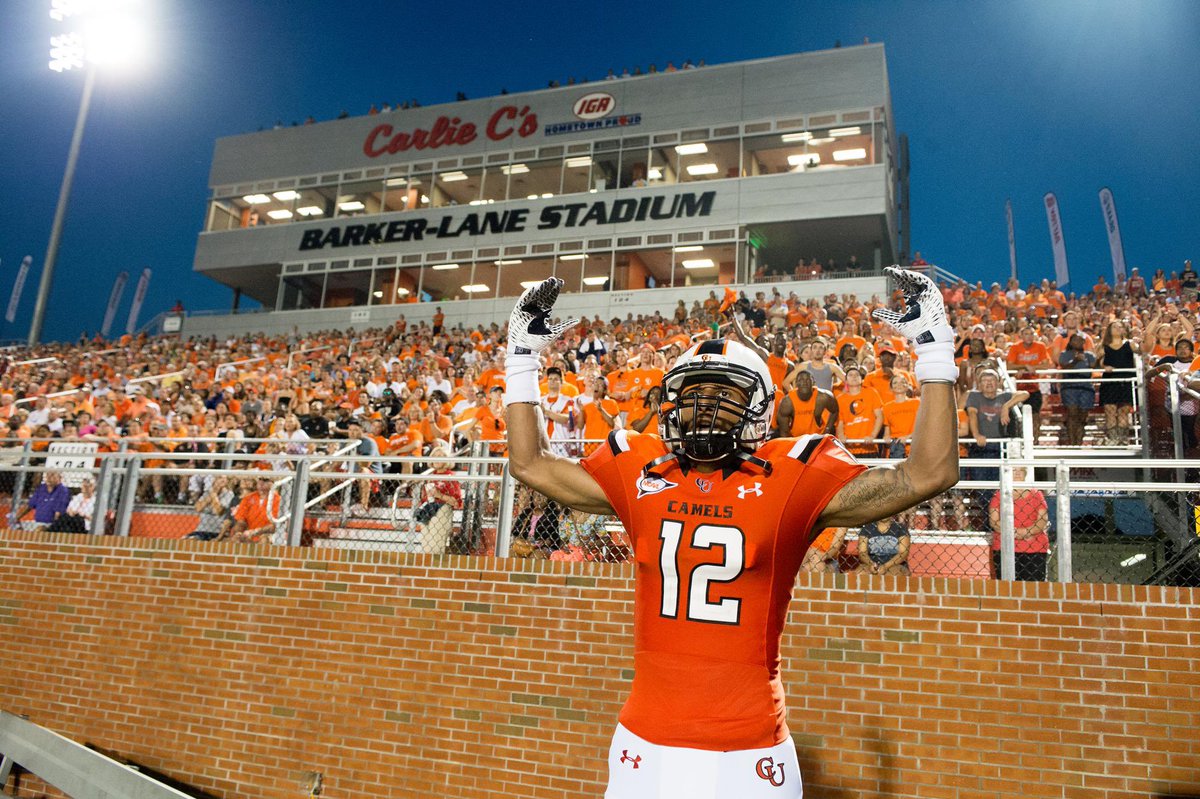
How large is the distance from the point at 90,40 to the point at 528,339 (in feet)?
87.8

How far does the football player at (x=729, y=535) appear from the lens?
7.93 feet

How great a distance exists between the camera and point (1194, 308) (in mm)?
14219

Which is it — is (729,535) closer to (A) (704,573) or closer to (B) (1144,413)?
(A) (704,573)

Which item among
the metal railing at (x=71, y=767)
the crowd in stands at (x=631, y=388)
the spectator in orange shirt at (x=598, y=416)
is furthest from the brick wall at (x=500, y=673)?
the spectator in orange shirt at (x=598, y=416)

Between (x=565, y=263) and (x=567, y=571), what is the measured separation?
69.0 ft

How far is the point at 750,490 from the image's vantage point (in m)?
2.58

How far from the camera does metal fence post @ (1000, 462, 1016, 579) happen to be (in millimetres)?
5781

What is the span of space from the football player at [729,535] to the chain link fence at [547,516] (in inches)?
65.5

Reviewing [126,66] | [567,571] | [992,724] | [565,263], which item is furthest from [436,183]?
[992,724]

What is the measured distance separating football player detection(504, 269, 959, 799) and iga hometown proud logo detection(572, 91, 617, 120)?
85.2 ft

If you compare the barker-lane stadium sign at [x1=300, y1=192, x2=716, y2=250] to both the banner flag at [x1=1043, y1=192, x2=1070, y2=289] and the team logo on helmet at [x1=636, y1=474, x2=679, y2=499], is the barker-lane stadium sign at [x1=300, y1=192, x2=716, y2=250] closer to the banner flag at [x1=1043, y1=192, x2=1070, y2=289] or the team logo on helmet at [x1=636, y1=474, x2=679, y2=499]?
the banner flag at [x1=1043, y1=192, x2=1070, y2=289]

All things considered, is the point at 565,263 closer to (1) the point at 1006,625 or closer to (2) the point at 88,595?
(2) the point at 88,595

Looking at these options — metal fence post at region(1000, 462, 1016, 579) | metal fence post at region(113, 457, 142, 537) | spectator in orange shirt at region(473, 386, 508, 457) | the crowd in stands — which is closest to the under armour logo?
the crowd in stands

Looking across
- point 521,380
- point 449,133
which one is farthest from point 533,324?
point 449,133
